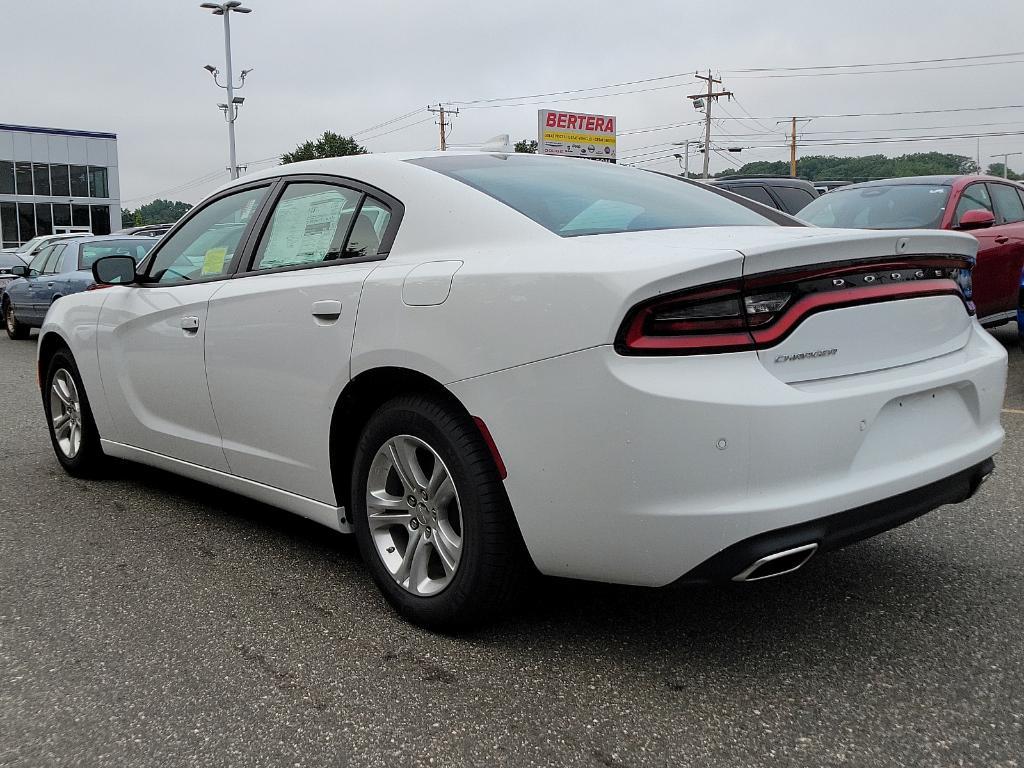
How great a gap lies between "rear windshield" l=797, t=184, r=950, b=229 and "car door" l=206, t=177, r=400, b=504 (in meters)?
6.04

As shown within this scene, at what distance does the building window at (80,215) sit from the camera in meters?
49.8

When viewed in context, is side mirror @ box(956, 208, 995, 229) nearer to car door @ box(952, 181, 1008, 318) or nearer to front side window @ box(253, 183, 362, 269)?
car door @ box(952, 181, 1008, 318)

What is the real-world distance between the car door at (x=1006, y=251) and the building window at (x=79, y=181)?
161 ft

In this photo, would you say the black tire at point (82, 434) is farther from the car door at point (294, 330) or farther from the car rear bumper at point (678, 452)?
the car rear bumper at point (678, 452)

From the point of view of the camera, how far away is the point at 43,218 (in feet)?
160

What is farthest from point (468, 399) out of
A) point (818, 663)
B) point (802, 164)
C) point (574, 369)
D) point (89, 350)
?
point (802, 164)

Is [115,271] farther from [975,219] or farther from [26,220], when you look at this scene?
[26,220]

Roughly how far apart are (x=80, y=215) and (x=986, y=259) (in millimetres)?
50071

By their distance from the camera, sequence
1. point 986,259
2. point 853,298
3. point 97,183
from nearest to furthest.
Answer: point 853,298, point 986,259, point 97,183

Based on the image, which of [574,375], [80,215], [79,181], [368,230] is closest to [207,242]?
[368,230]

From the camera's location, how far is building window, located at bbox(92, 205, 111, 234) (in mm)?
50562

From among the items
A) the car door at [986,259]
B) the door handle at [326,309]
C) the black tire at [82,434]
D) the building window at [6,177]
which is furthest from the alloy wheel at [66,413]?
the building window at [6,177]

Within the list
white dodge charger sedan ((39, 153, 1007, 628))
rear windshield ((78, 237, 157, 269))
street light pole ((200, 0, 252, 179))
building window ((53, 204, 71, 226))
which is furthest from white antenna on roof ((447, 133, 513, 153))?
building window ((53, 204, 71, 226))

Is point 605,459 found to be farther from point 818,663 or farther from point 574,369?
point 818,663
